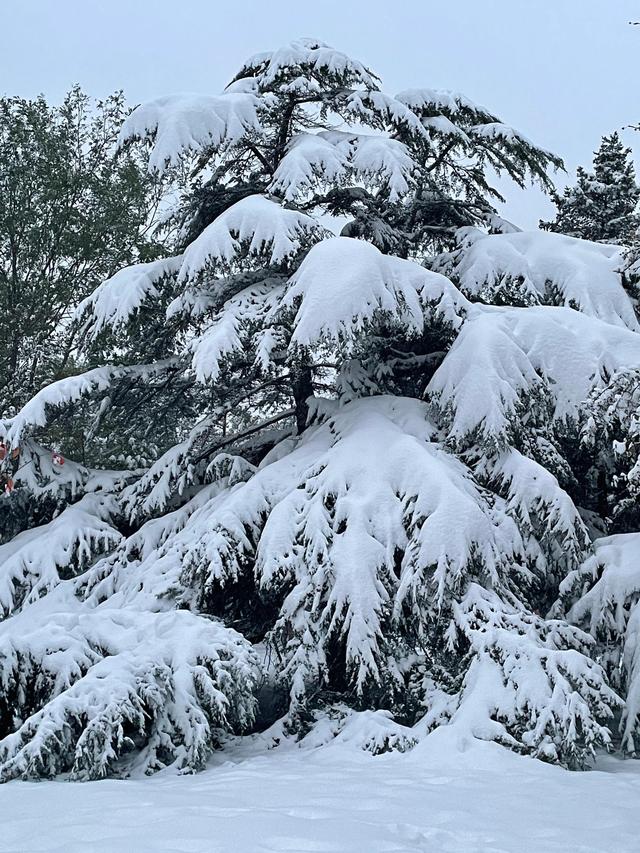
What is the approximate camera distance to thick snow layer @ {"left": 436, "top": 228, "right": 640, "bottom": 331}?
8.34 meters

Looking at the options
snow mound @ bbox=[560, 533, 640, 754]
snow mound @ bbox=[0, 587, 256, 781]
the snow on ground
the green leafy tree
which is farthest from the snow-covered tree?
the green leafy tree

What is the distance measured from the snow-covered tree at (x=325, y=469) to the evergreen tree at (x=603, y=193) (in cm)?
904

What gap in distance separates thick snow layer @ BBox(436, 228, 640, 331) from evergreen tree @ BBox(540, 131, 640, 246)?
988cm

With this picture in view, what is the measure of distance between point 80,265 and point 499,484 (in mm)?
11519

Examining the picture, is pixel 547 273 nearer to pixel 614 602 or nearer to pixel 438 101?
pixel 438 101

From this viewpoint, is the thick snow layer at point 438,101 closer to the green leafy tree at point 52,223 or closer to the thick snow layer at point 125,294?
the thick snow layer at point 125,294

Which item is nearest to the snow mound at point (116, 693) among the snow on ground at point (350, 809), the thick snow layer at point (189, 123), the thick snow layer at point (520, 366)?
the snow on ground at point (350, 809)

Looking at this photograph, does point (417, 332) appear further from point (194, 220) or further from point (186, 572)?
point (194, 220)

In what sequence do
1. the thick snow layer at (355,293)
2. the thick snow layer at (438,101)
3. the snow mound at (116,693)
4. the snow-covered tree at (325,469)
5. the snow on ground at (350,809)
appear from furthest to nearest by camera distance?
the thick snow layer at (438,101) < the thick snow layer at (355,293) < the snow-covered tree at (325,469) < the snow mound at (116,693) < the snow on ground at (350,809)

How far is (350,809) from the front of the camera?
3859 mm

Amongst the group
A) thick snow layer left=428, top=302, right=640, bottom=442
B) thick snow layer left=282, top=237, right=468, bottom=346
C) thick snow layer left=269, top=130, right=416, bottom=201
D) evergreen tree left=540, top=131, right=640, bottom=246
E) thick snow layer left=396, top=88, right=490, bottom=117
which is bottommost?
thick snow layer left=428, top=302, right=640, bottom=442

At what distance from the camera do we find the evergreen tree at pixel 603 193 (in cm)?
1850

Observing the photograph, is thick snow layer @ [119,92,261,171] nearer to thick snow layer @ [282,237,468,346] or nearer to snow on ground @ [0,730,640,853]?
thick snow layer @ [282,237,468,346]

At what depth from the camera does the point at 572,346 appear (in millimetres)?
6957
